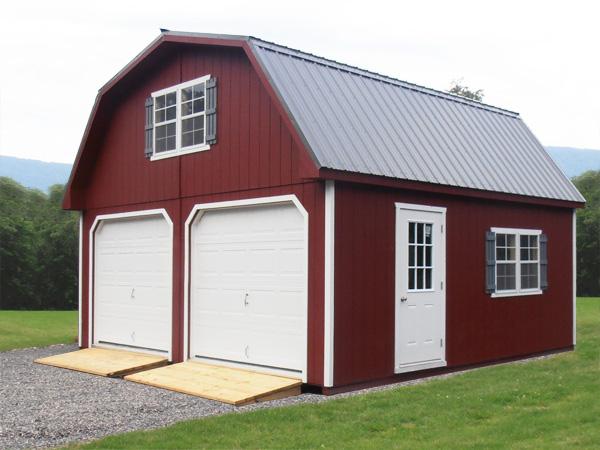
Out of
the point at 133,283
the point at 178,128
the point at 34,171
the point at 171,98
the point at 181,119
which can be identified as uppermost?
the point at 34,171

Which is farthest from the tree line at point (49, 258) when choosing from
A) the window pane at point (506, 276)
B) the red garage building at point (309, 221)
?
the window pane at point (506, 276)

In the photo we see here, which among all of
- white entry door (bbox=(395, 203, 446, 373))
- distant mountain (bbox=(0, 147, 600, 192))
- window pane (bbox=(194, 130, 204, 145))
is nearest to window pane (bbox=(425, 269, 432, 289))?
white entry door (bbox=(395, 203, 446, 373))

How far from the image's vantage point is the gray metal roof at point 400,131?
31.2ft

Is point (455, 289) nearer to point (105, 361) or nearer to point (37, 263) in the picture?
point (105, 361)

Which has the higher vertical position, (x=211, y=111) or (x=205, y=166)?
(x=211, y=111)

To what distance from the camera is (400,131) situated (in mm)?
10789

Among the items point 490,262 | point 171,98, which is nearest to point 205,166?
point 171,98

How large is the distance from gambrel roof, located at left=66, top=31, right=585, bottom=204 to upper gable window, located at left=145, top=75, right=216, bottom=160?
652 mm

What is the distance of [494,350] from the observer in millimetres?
11555

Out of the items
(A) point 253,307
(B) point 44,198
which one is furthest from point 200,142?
(B) point 44,198

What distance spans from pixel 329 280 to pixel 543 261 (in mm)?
5240

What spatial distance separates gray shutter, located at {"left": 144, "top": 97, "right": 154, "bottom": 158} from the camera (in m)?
12.1

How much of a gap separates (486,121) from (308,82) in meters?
4.63

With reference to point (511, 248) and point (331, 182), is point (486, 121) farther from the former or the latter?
point (331, 182)
